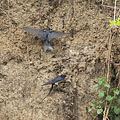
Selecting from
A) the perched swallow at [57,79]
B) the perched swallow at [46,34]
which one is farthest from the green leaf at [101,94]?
the perched swallow at [46,34]

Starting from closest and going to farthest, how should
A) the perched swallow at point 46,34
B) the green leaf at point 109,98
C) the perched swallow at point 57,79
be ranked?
the green leaf at point 109,98 < the perched swallow at point 57,79 < the perched swallow at point 46,34

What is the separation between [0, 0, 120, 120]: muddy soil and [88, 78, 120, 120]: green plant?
0.28 ft

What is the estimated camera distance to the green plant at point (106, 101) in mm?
2467

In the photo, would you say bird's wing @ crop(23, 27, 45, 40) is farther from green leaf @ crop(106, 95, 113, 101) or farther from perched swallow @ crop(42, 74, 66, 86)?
Answer: green leaf @ crop(106, 95, 113, 101)

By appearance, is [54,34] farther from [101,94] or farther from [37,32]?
[101,94]

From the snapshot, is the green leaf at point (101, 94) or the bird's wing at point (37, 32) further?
the bird's wing at point (37, 32)

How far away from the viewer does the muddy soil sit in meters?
2.62

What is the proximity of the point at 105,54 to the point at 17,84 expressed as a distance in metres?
1.13

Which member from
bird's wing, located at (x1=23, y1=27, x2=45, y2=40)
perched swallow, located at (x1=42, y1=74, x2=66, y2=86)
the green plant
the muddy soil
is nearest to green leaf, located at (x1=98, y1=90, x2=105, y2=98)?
the green plant

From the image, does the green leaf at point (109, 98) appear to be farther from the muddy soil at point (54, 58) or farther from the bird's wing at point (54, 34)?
the bird's wing at point (54, 34)

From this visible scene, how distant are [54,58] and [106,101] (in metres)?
0.80

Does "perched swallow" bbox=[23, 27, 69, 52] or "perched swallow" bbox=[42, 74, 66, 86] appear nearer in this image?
"perched swallow" bbox=[42, 74, 66, 86]

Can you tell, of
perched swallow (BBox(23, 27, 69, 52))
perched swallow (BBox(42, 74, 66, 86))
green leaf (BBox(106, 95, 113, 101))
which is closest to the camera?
green leaf (BBox(106, 95, 113, 101))

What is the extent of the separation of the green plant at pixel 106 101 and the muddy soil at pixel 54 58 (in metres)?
0.09
